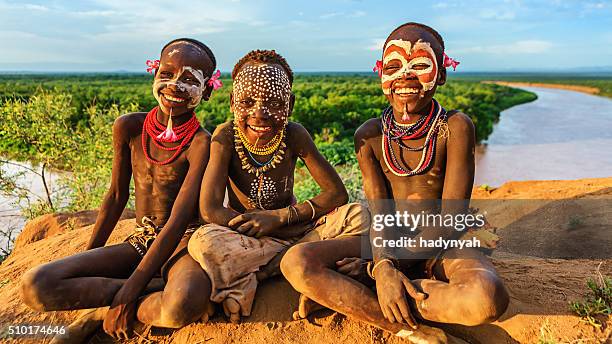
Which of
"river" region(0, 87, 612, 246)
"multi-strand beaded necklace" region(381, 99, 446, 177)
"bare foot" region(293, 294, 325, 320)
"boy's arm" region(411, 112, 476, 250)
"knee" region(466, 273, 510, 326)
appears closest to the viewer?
"knee" region(466, 273, 510, 326)

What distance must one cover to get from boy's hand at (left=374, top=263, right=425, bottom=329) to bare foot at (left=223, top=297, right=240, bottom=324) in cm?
81

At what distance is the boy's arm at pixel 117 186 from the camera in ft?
10.6

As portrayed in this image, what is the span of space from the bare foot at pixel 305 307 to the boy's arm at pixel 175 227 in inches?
33.8

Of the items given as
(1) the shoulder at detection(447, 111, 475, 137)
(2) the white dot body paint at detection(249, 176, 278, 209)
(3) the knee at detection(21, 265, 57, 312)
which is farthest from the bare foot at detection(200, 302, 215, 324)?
(1) the shoulder at detection(447, 111, 475, 137)

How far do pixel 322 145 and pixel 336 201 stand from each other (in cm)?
876

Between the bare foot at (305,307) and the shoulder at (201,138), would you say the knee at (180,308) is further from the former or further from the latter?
the shoulder at (201,138)

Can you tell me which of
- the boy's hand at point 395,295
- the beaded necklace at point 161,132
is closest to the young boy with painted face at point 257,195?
the beaded necklace at point 161,132

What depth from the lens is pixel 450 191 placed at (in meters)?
2.82

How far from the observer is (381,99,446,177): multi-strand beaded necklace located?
2.92 meters

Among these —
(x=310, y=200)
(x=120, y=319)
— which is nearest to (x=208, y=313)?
(x=120, y=319)

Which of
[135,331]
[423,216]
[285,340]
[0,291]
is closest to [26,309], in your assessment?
[0,291]

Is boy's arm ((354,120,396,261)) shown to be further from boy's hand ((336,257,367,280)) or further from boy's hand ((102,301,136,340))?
boy's hand ((102,301,136,340))

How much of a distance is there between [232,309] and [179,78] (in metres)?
1.52
